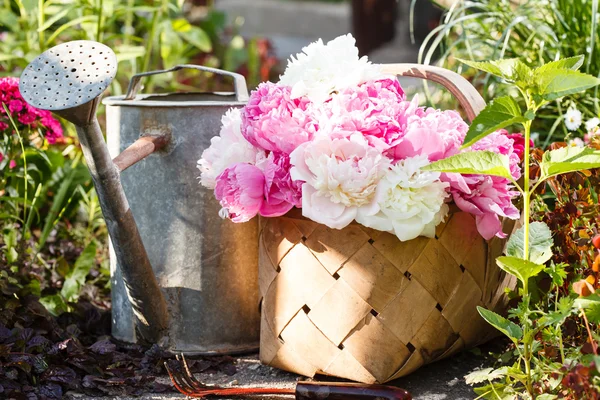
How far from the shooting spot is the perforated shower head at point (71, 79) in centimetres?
139

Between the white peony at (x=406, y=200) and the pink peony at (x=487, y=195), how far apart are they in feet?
0.19

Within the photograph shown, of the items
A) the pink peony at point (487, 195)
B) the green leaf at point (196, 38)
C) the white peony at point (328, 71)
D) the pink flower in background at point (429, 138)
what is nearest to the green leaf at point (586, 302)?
the pink peony at point (487, 195)

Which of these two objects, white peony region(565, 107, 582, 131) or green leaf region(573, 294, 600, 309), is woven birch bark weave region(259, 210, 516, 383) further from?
white peony region(565, 107, 582, 131)

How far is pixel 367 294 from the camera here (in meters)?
1.47

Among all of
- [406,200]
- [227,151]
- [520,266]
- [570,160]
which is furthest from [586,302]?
[227,151]

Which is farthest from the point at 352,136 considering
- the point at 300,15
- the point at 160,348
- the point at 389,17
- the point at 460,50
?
the point at 300,15

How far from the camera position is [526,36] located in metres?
2.54

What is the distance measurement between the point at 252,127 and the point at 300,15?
846cm

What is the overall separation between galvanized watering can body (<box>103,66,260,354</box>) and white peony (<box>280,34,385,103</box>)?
0.89 feet

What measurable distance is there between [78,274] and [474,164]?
1299mm

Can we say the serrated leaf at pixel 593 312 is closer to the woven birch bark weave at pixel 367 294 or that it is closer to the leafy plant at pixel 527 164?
the leafy plant at pixel 527 164

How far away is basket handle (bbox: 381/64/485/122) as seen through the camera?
62.9 inches

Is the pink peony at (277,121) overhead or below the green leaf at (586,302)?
overhead

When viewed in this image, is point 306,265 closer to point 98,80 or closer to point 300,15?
point 98,80
